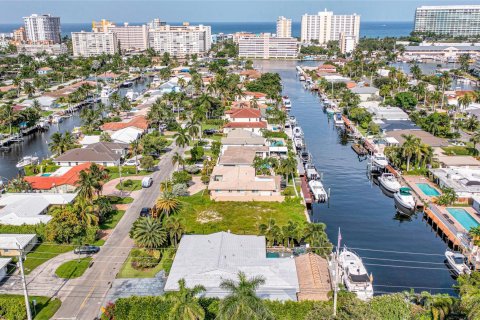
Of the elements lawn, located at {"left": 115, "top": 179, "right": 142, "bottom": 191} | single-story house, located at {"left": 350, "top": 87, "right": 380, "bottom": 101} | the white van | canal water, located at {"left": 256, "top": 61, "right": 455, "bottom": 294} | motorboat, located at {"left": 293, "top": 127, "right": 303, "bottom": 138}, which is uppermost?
single-story house, located at {"left": 350, "top": 87, "right": 380, "bottom": 101}

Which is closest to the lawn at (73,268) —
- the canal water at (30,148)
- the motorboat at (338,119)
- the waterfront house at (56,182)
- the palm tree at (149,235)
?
the palm tree at (149,235)

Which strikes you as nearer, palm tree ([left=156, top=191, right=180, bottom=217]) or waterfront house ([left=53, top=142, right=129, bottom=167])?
palm tree ([left=156, top=191, right=180, bottom=217])

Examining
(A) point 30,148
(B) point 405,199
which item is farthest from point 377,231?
(A) point 30,148

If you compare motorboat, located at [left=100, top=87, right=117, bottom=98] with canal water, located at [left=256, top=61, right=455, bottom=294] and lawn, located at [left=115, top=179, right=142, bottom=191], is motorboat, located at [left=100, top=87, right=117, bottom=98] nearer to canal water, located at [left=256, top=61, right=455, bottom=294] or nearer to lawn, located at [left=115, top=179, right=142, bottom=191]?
canal water, located at [left=256, top=61, right=455, bottom=294]

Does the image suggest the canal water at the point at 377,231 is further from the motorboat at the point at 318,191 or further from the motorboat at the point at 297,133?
the motorboat at the point at 297,133

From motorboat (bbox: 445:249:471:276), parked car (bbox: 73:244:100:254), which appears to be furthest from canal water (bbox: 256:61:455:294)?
parked car (bbox: 73:244:100:254)

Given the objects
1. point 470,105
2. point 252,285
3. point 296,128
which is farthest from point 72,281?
point 470,105
